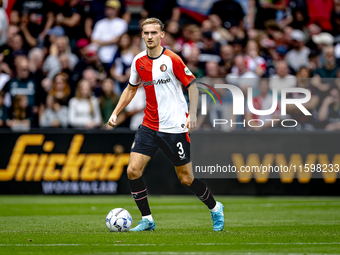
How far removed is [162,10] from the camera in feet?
53.2

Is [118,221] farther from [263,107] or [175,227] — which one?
[263,107]

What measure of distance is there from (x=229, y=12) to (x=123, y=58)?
358 cm

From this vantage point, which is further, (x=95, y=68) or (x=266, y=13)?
(x=266, y=13)

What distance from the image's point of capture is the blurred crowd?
1257 centimetres

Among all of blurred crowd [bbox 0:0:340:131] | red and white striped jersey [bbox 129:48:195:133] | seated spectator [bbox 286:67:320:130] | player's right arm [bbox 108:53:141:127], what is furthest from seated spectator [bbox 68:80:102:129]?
red and white striped jersey [bbox 129:48:195:133]

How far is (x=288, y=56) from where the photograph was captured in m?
14.9

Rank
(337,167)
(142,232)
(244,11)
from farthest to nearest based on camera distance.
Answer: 1. (244,11)
2. (337,167)
3. (142,232)

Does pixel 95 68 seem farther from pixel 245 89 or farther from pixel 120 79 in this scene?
pixel 245 89

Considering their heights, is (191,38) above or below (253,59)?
above

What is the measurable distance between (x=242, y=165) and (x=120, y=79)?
12.5 ft

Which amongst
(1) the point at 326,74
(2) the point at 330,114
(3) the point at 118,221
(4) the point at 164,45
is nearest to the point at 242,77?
(1) the point at 326,74

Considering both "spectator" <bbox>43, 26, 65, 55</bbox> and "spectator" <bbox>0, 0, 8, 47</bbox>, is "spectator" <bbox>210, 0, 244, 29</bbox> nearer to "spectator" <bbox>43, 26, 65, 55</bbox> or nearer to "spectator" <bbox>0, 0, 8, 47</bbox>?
"spectator" <bbox>43, 26, 65, 55</bbox>

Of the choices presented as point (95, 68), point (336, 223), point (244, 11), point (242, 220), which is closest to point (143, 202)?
point (242, 220)

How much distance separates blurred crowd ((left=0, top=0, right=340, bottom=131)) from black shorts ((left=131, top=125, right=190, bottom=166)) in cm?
533
